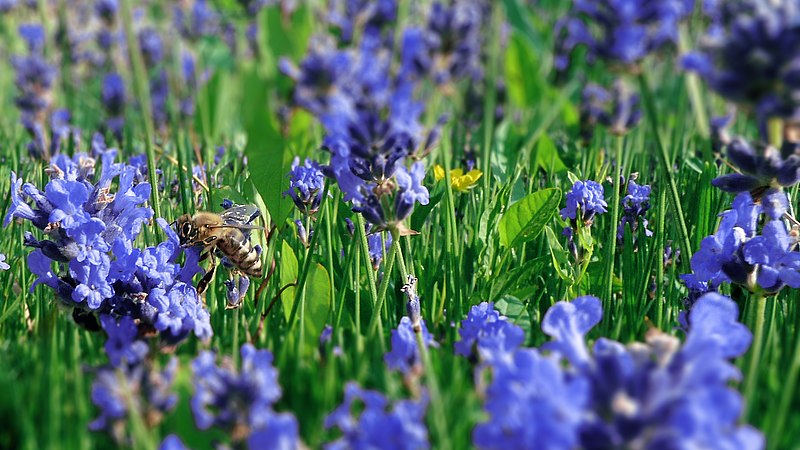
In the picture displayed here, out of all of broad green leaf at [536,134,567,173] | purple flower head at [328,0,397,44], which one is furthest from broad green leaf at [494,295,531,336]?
purple flower head at [328,0,397,44]

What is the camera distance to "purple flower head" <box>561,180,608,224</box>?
64.9 inches

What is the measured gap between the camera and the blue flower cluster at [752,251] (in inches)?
52.9

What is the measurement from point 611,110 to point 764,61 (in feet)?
7.40

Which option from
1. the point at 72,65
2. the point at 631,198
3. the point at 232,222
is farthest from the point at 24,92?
the point at 631,198

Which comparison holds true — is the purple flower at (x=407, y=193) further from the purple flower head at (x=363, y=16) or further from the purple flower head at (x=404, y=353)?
the purple flower head at (x=363, y=16)

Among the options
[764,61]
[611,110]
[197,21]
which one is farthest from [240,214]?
[197,21]

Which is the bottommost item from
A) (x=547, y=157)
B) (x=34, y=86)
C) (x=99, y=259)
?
(x=99, y=259)

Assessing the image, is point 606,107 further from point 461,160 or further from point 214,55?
point 214,55

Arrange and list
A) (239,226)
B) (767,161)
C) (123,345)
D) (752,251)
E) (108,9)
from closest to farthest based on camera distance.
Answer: (123,345)
(767,161)
(752,251)
(239,226)
(108,9)

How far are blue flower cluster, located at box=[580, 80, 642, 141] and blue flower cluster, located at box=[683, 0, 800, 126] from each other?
5.21ft

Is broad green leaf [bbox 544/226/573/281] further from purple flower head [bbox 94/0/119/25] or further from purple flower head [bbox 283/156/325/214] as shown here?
purple flower head [bbox 94/0/119/25]

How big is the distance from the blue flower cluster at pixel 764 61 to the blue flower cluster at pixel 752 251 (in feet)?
1.34

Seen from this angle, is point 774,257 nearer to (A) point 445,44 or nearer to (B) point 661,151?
(B) point 661,151

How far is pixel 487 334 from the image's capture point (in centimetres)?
126
